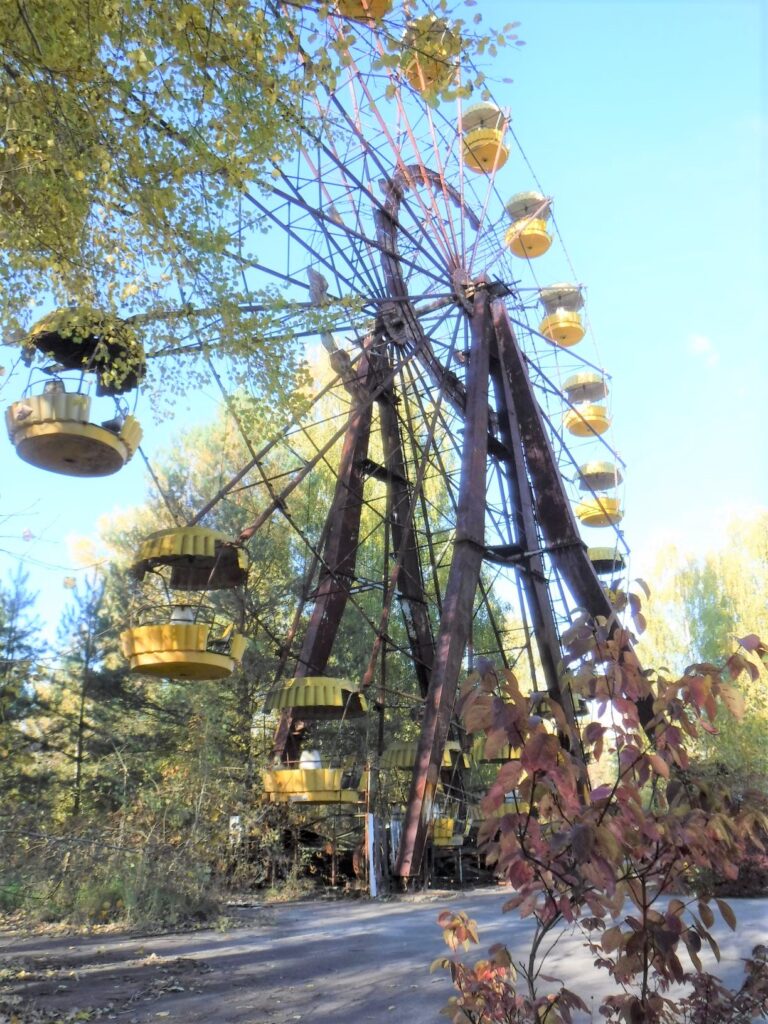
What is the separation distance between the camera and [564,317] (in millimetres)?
16969

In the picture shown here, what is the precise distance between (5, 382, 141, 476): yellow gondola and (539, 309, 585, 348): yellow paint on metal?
12.6 m

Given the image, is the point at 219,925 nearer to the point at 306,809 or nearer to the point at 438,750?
the point at 438,750

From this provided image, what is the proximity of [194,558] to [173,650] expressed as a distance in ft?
4.56

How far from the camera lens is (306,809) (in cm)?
1191

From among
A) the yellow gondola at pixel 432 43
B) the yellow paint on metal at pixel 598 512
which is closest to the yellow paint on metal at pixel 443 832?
the yellow paint on metal at pixel 598 512

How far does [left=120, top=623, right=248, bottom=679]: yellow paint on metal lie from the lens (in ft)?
21.6

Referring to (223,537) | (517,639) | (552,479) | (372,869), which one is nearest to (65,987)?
(223,537)

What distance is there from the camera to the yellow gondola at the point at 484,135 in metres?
15.1

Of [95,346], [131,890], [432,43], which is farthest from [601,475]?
[432,43]

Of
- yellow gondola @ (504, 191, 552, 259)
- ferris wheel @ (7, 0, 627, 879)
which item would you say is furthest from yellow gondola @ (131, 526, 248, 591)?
yellow gondola @ (504, 191, 552, 259)

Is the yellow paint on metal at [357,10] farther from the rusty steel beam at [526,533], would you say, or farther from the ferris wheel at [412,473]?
the rusty steel beam at [526,533]

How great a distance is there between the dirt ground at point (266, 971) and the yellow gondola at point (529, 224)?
12071 millimetres

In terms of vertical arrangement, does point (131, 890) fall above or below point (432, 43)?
below

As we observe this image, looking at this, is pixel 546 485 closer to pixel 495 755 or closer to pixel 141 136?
pixel 141 136
